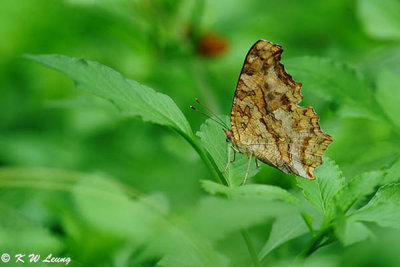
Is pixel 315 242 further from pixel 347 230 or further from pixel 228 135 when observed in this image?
pixel 228 135

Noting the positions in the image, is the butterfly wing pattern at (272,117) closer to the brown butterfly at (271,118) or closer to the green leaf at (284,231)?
the brown butterfly at (271,118)

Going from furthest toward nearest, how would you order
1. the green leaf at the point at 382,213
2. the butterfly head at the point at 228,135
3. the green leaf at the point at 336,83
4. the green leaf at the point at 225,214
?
the green leaf at the point at 336,83 < the butterfly head at the point at 228,135 < the green leaf at the point at 382,213 < the green leaf at the point at 225,214

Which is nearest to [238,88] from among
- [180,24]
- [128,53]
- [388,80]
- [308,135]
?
[308,135]

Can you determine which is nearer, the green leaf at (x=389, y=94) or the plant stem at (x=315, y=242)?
the plant stem at (x=315, y=242)

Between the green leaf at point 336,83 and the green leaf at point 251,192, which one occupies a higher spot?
the green leaf at point 336,83

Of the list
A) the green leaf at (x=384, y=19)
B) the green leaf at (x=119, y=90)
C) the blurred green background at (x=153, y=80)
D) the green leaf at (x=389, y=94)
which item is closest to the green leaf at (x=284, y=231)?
the blurred green background at (x=153, y=80)

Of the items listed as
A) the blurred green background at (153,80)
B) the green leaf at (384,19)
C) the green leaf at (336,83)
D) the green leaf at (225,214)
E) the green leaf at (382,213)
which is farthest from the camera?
the green leaf at (384,19)

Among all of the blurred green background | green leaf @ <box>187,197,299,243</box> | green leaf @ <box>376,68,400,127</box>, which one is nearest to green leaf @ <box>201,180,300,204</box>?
green leaf @ <box>187,197,299,243</box>

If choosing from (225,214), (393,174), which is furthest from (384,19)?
(225,214)
